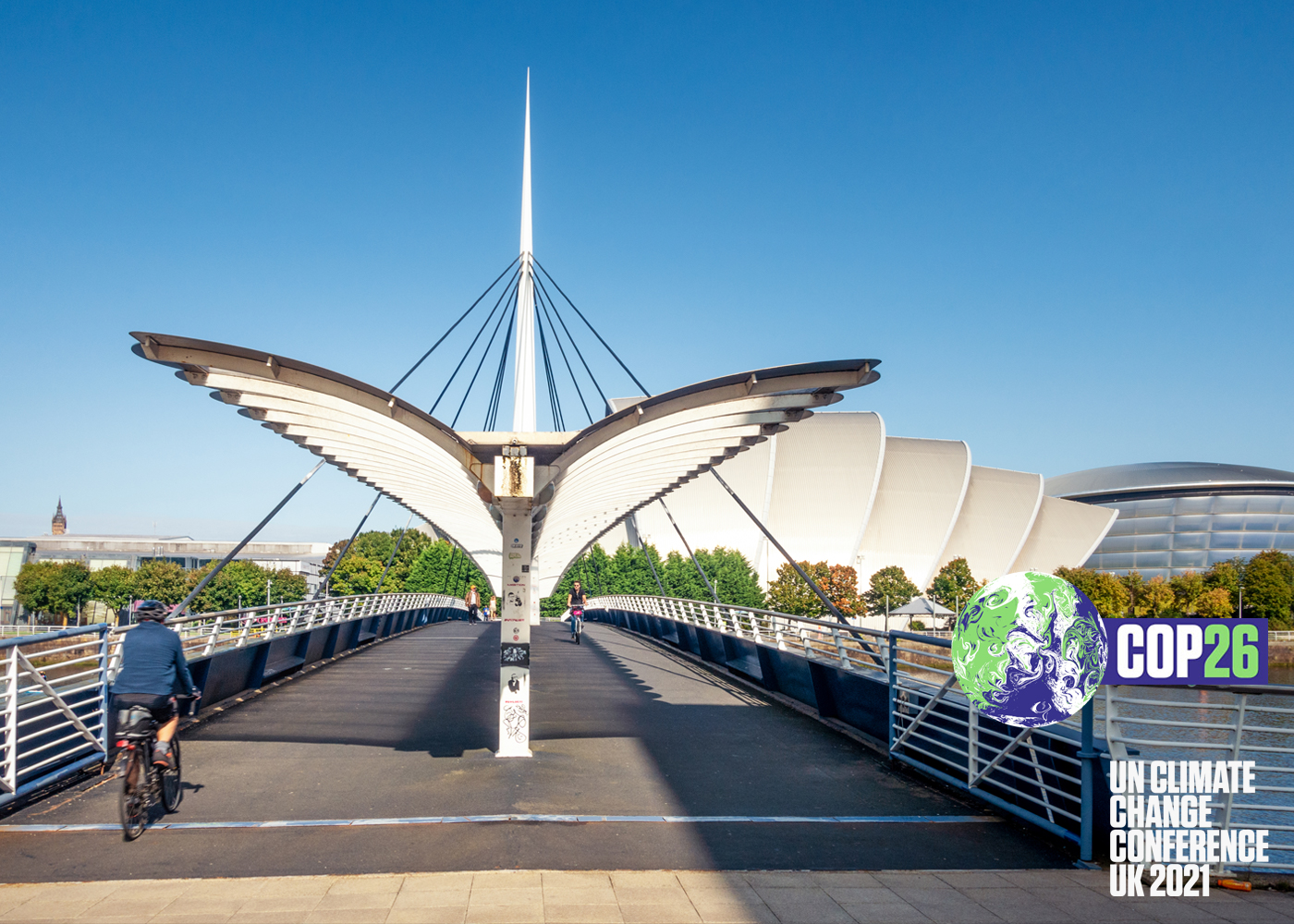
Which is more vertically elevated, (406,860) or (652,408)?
(652,408)

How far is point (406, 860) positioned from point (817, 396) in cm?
597

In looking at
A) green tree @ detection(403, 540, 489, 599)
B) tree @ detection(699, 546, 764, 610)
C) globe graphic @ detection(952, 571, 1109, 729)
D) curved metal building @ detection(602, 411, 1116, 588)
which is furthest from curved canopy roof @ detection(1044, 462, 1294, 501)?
globe graphic @ detection(952, 571, 1109, 729)

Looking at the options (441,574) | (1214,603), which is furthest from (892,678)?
(441,574)

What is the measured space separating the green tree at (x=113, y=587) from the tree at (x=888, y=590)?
8018 cm

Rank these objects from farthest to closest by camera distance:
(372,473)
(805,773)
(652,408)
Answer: (372,473) → (652,408) → (805,773)

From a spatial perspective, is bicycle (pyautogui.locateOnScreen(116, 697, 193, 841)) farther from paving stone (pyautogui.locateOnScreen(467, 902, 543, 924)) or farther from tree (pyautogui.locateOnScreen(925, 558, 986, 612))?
tree (pyautogui.locateOnScreen(925, 558, 986, 612))

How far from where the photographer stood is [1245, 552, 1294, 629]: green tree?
301 feet

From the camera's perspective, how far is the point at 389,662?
20.3 metres

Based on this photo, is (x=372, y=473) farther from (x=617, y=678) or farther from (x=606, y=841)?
(x=606, y=841)

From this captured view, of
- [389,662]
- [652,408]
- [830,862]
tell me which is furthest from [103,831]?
[389,662]

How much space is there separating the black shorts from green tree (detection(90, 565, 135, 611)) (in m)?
111

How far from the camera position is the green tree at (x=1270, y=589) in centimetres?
9188

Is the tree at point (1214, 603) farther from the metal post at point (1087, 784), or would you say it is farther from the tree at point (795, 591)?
the metal post at point (1087, 784)

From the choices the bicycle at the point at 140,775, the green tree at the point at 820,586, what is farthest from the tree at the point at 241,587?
the bicycle at the point at 140,775
